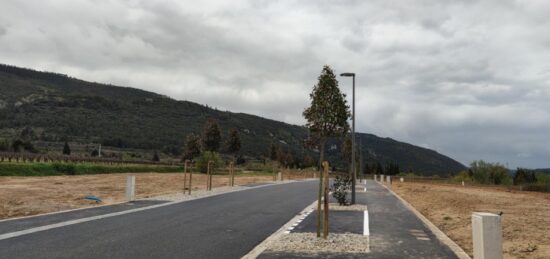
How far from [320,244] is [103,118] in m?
144

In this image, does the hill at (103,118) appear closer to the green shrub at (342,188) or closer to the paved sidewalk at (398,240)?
the green shrub at (342,188)

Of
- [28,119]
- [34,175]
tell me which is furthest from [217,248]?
[28,119]

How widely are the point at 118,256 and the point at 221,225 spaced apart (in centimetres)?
470

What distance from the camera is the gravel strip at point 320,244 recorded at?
953 centimetres

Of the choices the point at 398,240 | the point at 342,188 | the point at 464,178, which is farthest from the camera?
the point at 464,178

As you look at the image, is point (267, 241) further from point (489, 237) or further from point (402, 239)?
point (489, 237)

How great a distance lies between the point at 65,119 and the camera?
137000 millimetres

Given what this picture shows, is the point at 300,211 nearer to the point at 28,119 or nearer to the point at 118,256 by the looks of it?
the point at 118,256

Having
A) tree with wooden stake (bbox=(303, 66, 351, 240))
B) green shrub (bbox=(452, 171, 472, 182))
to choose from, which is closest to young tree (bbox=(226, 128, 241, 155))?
green shrub (bbox=(452, 171, 472, 182))

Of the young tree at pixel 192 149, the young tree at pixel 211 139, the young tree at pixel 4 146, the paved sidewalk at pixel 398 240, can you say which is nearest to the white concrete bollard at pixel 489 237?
the paved sidewalk at pixel 398 240

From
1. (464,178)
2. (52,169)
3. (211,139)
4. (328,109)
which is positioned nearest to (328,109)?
(328,109)

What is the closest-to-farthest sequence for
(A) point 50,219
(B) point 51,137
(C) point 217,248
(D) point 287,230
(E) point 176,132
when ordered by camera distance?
(C) point 217,248
(D) point 287,230
(A) point 50,219
(B) point 51,137
(E) point 176,132

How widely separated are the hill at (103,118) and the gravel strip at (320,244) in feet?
332

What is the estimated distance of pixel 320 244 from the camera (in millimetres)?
10062
